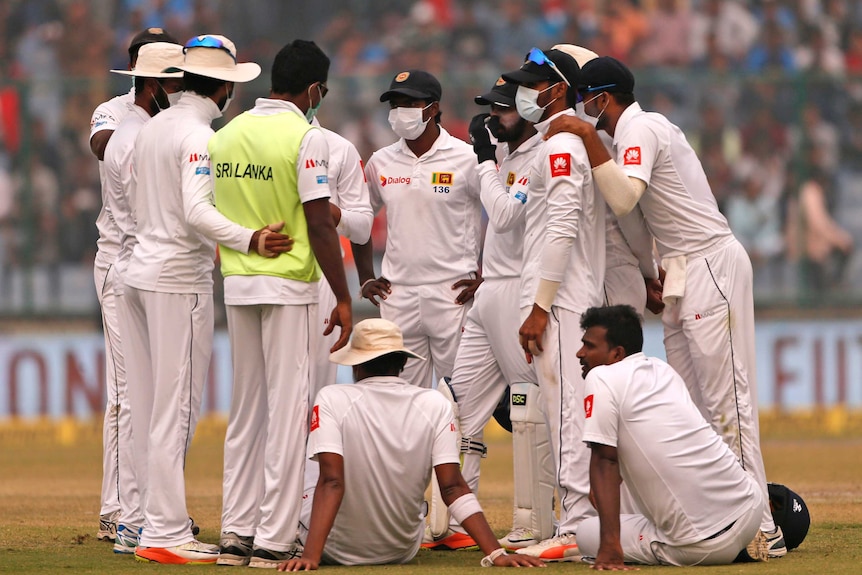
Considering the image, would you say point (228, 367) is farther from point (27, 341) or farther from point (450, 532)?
point (450, 532)

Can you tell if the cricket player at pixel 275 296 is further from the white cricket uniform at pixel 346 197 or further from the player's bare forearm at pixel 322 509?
the white cricket uniform at pixel 346 197

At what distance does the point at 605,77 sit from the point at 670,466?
Result: 6.33 ft

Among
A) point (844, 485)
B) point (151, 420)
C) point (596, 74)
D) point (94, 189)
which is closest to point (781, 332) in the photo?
point (844, 485)

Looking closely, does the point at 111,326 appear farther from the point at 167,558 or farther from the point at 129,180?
the point at 167,558

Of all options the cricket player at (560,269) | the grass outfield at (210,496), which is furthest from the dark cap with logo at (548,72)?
the grass outfield at (210,496)

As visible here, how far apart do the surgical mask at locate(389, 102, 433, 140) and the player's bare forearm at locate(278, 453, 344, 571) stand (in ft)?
7.54

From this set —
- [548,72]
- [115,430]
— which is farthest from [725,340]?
[115,430]

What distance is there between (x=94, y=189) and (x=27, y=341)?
1979 millimetres

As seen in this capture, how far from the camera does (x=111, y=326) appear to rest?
25.2ft

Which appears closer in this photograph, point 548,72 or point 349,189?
point 548,72

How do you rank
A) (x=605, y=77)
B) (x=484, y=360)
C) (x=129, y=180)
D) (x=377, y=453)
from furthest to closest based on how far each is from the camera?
(x=484, y=360) < (x=129, y=180) < (x=605, y=77) < (x=377, y=453)

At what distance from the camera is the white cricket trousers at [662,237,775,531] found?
6.69 meters

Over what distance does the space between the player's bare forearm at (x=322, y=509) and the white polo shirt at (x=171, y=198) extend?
1151 millimetres

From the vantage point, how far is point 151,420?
6641mm
